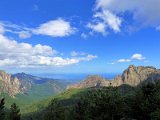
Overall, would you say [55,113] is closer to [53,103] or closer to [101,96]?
[53,103]

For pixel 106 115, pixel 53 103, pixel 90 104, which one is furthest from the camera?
pixel 53 103

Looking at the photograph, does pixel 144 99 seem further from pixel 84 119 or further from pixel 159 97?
pixel 84 119

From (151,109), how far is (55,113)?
27935 millimetres

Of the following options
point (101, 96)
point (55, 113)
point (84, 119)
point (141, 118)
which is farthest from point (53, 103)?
Result: point (141, 118)

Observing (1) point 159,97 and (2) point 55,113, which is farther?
(2) point 55,113

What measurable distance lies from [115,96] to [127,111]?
9000 millimetres

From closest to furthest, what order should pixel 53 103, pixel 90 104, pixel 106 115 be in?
pixel 106 115, pixel 90 104, pixel 53 103

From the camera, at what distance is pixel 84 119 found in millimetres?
87625

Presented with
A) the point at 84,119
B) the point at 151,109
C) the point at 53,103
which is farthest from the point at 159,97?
the point at 53,103

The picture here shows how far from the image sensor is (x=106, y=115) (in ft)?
253

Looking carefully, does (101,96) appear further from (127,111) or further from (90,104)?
(127,111)

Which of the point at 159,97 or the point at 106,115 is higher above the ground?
the point at 159,97

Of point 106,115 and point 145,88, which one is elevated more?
point 145,88

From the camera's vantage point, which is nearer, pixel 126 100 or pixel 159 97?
pixel 159 97
